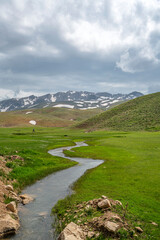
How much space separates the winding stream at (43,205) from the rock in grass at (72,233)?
1714 millimetres

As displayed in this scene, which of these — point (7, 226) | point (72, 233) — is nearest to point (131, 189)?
point (72, 233)

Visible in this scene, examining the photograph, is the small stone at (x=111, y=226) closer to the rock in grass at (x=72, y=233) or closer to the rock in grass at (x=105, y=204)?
the rock in grass at (x=72, y=233)

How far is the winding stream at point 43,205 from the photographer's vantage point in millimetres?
15062

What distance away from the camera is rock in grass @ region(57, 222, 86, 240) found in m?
13.1

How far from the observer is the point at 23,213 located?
61.1 ft

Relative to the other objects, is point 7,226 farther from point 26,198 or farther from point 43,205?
point 26,198

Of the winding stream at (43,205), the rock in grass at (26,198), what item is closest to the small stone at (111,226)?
the winding stream at (43,205)

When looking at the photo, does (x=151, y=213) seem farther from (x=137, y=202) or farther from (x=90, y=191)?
(x=90, y=191)

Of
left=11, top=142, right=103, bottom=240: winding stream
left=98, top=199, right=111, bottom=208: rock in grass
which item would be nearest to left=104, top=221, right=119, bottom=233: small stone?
left=98, top=199, right=111, bottom=208: rock in grass

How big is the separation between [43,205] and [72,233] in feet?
25.1

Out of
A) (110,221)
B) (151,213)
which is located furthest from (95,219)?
(151,213)

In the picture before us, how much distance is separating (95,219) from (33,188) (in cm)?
1371

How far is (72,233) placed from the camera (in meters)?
13.6

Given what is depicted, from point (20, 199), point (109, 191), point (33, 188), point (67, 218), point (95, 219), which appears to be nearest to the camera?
point (95, 219)
